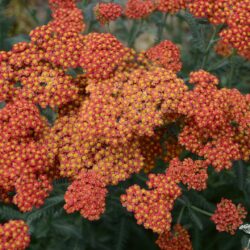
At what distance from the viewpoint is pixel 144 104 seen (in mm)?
4098

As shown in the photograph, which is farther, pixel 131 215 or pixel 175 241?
pixel 131 215

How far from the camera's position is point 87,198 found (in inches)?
148

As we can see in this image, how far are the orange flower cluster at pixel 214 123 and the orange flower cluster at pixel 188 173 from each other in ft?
0.42

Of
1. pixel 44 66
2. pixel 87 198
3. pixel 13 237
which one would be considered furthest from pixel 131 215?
pixel 44 66

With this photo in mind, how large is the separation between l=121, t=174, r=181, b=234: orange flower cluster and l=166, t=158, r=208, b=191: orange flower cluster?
129 millimetres

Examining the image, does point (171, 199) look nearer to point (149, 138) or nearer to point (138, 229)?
point (149, 138)

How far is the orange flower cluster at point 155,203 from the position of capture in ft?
12.4

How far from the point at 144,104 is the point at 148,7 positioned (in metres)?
1.82

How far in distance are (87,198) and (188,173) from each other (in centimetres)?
101

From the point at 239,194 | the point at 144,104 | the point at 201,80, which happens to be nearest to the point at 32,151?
the point at 144,104

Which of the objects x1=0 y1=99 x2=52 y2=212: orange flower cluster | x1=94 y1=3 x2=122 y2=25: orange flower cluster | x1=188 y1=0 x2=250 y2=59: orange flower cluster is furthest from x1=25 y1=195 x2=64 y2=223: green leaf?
x1=188 y1=0 x2=250 y2=59: orange flower cluster

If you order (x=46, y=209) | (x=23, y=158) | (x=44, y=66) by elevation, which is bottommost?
(x=46, y=209)

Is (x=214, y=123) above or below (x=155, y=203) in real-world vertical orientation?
above

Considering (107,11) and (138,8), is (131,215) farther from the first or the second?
(138,8)
